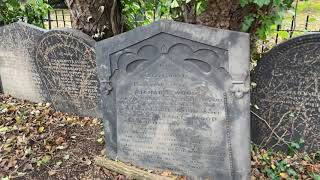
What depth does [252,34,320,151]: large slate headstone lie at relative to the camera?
3.43 m

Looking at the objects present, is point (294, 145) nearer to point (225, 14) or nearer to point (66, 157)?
point (225, 14)

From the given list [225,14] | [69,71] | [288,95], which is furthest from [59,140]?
[288,95]

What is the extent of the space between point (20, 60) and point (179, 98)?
303cm

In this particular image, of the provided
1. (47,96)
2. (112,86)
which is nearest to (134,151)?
(112,86)

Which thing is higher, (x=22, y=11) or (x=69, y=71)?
(x=22, y=11)

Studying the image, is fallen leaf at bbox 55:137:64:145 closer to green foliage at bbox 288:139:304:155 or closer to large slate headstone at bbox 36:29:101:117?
large slate headstone at bbox 36:29:101:117

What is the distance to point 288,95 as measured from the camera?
11.9 ft

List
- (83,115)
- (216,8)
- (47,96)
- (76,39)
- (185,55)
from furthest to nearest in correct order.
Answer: (47,96) < (83,115) < (76,39) < (216,8) < (185,55)

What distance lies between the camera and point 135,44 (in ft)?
10.5

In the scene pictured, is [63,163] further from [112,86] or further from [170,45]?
[170,45]

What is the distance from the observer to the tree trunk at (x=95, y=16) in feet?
15.9

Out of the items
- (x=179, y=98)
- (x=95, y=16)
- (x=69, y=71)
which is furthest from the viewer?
(x=95, y=16)

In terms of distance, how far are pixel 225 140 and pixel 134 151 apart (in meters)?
0.98

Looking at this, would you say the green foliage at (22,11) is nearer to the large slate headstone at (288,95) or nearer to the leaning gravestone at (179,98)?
the leaning gravestone at (179,98)
